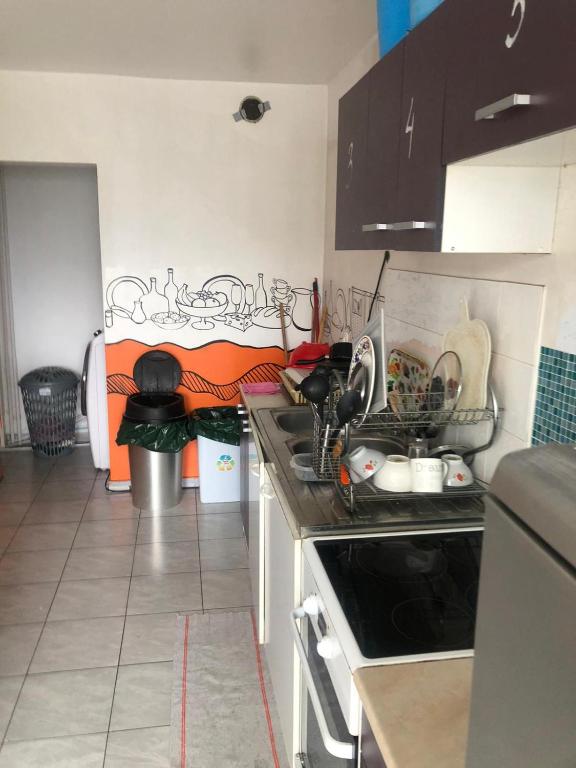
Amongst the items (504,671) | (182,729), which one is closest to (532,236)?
(504,671)

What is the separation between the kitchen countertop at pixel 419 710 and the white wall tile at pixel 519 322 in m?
0.75

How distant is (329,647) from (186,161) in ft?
9.89

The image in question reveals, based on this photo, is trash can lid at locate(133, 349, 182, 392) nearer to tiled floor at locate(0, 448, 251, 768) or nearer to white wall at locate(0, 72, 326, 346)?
white wall at locate(0, 72, 326, 346)

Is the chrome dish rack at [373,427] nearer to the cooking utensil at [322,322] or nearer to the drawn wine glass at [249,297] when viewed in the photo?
the cooking utensil at [322,322]

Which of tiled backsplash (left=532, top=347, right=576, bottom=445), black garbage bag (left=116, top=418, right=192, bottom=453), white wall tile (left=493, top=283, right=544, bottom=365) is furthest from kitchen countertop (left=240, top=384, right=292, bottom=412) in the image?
tiled backsplash (left=532, top=347, right=576, bottom=445)

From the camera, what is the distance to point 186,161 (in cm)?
349

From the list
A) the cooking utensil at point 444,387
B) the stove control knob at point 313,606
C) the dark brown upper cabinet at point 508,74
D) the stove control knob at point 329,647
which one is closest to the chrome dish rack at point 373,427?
the cooking utensil at point 444,387

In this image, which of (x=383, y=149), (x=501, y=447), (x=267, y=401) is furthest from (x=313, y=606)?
(x=267, y=401)

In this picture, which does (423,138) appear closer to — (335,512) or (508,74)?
(508,74)

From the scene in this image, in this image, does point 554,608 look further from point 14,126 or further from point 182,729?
point 14,126

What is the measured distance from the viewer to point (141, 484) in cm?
351

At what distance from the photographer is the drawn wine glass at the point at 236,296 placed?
3684 millimetres

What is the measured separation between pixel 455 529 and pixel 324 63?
2.51m

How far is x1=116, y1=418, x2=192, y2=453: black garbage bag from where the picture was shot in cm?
340
